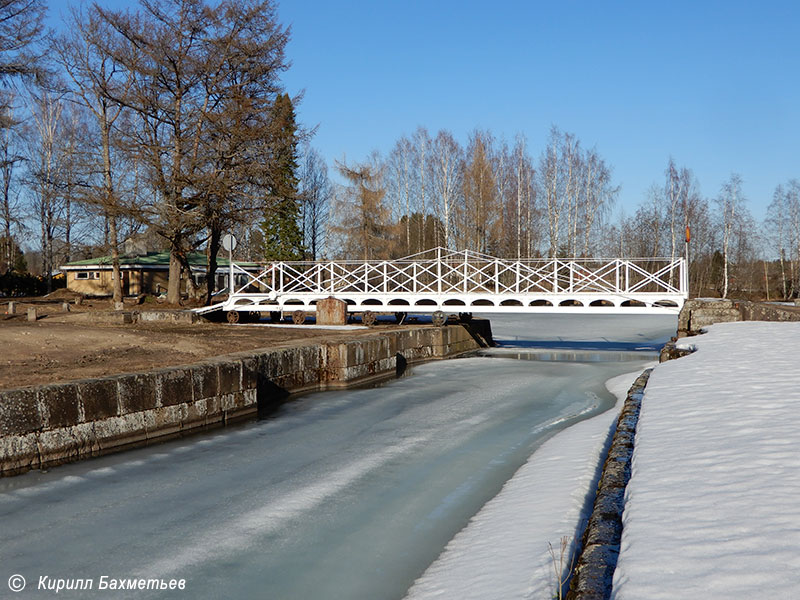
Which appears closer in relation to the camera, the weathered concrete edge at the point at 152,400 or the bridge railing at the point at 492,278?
the weathered concrete edge at the point at 152,400

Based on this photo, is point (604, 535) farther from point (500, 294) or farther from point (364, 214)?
point (364, 214)

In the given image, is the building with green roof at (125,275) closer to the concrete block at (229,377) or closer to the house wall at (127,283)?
the house wall at (127,283)

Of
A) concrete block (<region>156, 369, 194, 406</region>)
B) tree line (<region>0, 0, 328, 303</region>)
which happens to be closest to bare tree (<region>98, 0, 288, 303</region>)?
→ tree line (<region>0, 0, 328, 303</region>)

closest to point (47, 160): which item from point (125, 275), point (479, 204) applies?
point (125, 275)

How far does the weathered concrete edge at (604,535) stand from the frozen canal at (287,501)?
4.46 feet

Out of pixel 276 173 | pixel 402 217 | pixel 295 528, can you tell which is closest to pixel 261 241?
pixel 402 217

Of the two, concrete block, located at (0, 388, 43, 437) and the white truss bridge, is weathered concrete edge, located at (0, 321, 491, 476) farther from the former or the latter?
the white truss bridge

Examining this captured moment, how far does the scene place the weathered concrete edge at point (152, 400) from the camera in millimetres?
6914

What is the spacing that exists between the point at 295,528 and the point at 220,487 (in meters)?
1.42

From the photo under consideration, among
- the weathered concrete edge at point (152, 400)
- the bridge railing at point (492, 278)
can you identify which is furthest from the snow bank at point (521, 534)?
the bridge railing at point (492, 278)

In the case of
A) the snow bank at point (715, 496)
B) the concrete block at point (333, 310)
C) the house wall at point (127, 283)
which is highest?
the house wall at point (127, 283)

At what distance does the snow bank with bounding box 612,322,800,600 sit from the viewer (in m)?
2.77

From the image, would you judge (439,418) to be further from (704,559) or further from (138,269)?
(138,269)

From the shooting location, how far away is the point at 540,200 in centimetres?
4247
